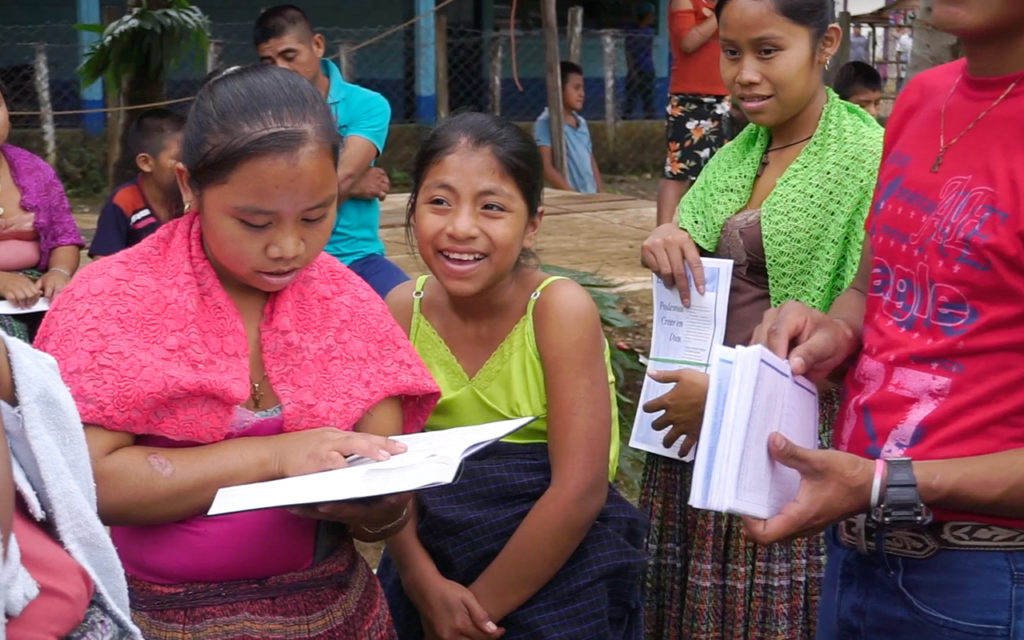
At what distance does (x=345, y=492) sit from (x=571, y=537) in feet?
2.84

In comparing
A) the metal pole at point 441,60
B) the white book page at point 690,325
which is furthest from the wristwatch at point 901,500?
the metal pole at point 441,60

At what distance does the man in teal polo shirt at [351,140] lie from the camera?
15.1 ft

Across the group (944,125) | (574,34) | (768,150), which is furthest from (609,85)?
(944,125)

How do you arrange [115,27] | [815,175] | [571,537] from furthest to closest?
[115,27], [815,175], [571,537]

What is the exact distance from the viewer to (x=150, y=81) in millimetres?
5980

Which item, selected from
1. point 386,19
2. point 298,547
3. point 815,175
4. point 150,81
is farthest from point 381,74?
point 298,547

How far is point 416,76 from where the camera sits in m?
13.5

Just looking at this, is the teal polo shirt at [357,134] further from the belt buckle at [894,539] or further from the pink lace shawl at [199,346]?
the belt buckle at [894,539]

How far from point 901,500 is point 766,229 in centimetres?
121

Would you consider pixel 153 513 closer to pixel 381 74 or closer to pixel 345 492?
pixel 345 492

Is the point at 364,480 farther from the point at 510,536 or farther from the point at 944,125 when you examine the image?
the point at 944,125

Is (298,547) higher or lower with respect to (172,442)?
lower

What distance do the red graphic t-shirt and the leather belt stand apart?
2 cm

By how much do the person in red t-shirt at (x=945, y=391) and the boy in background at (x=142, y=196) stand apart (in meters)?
3.15
